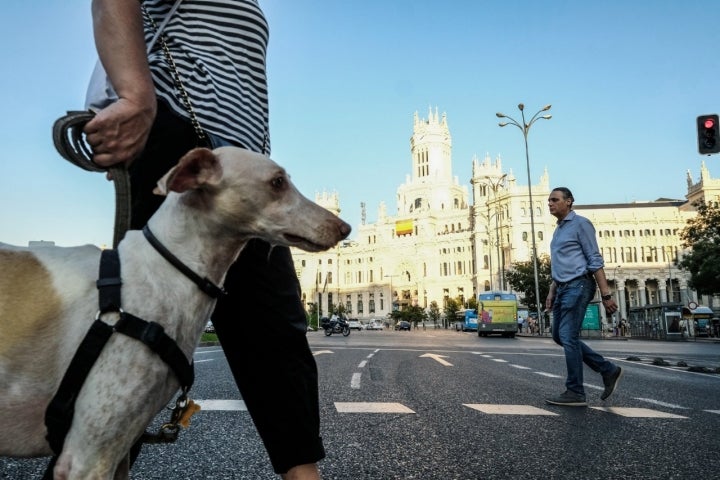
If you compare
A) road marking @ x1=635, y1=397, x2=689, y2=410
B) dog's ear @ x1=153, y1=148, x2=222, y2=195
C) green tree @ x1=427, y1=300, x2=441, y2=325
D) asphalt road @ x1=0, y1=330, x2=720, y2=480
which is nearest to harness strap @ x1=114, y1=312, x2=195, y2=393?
dog's ear @ x1=153, y1=148, x2=222, y2=195

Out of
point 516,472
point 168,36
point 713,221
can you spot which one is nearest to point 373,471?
point 516,472

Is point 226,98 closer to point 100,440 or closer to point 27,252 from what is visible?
point 27,252

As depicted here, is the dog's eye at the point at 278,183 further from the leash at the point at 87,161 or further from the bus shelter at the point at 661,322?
the bus shelter at the point at 661,322

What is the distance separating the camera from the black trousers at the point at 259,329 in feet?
6.09

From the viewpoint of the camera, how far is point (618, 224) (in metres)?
96.9

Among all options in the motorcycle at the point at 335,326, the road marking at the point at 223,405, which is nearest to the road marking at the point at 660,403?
the road marking at the point at 223,405

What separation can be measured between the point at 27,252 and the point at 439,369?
26.0 feet

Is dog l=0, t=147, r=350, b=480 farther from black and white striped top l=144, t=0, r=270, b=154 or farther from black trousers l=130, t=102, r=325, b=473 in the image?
black and white striped top l=144, t=0, r=270, b=154

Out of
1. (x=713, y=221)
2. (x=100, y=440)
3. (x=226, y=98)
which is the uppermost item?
(x=713, y=221)

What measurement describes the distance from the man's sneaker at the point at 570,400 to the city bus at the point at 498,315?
109 ft

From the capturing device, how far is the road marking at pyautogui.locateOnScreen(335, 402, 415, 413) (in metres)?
4.65

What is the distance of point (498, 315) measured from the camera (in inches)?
1506

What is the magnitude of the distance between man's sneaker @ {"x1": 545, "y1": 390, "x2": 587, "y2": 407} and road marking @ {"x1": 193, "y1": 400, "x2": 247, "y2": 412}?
2.69 m

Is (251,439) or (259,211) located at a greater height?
(259,211)
